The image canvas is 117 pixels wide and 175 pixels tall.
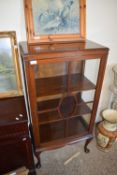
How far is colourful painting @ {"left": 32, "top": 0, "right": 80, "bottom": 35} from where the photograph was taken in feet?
3.64

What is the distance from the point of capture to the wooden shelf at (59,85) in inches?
45.8

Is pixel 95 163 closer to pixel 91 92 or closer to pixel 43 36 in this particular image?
pixel 91 92

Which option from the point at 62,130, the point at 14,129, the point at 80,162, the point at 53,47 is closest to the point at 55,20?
the point at 53,47

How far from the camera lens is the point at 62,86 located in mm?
1202

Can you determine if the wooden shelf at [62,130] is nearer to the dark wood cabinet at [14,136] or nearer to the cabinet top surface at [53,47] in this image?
A: the dark wood cabinet at [14,136]

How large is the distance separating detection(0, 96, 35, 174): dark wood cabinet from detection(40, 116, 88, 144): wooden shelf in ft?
0.82

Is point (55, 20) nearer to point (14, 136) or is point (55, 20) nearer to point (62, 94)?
point (62, 94)

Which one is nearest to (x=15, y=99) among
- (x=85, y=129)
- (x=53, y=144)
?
(x=53, y=144)

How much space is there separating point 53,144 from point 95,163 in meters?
0.53

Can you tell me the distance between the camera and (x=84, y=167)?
1498 mm

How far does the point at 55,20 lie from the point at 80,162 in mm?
1424

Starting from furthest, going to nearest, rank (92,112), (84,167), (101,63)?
(84,167) < (92,112) < (101,63)

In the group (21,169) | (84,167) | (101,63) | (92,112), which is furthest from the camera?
(84,167)

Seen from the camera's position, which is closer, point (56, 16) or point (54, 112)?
point (56, 16)
